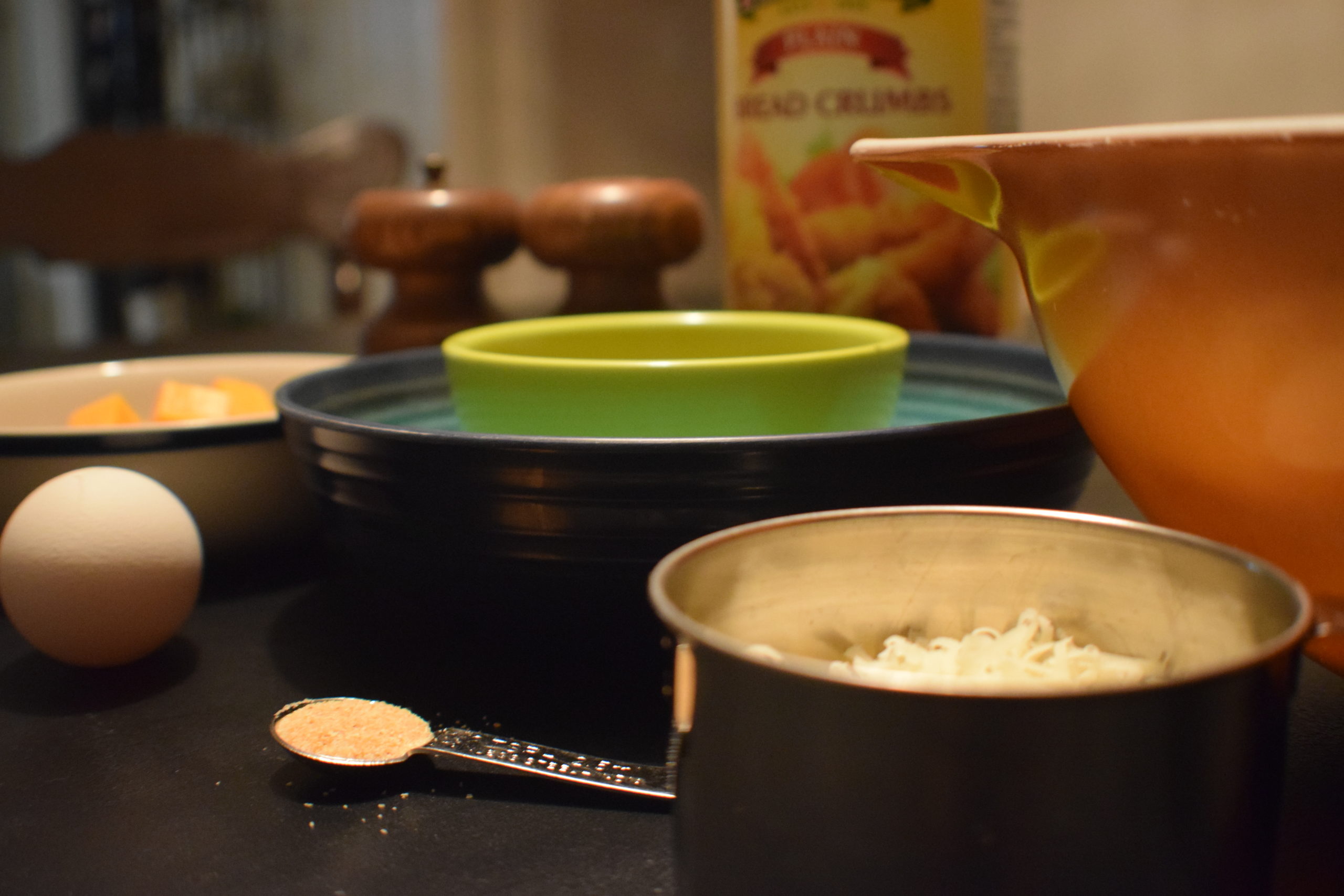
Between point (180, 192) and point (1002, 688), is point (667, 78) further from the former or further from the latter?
point (1002, 688)

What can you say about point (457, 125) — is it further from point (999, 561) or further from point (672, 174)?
point (999, 561)

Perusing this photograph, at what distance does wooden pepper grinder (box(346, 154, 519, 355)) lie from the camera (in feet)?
2.34

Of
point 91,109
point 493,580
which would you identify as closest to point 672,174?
point 493,580

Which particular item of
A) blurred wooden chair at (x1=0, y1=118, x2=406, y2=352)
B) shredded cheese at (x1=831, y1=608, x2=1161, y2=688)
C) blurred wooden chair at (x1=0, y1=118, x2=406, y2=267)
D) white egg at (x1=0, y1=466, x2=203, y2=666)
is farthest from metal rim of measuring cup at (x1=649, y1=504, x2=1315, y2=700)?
blurred wooden chair at (x1=0, y1=118, x2=406, y2=267)

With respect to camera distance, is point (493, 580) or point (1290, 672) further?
point (493, 580)

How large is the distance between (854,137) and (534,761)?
38 cm

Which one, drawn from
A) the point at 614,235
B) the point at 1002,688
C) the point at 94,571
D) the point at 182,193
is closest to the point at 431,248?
the point at 614,235

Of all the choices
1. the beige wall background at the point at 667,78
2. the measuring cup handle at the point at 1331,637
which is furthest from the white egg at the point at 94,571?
the beige wall background at the point at 667,78

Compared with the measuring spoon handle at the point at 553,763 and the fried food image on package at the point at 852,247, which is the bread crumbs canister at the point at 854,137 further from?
the measuring spoon handle at the point at 553,763

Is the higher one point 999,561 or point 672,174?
point 672,174

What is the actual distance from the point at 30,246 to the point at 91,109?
82.0 inches

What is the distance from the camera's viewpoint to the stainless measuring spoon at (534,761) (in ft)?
0.97

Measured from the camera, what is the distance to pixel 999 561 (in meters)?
0.26

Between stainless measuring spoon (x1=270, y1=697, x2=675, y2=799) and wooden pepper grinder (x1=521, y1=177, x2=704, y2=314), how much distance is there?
1.32 ft
